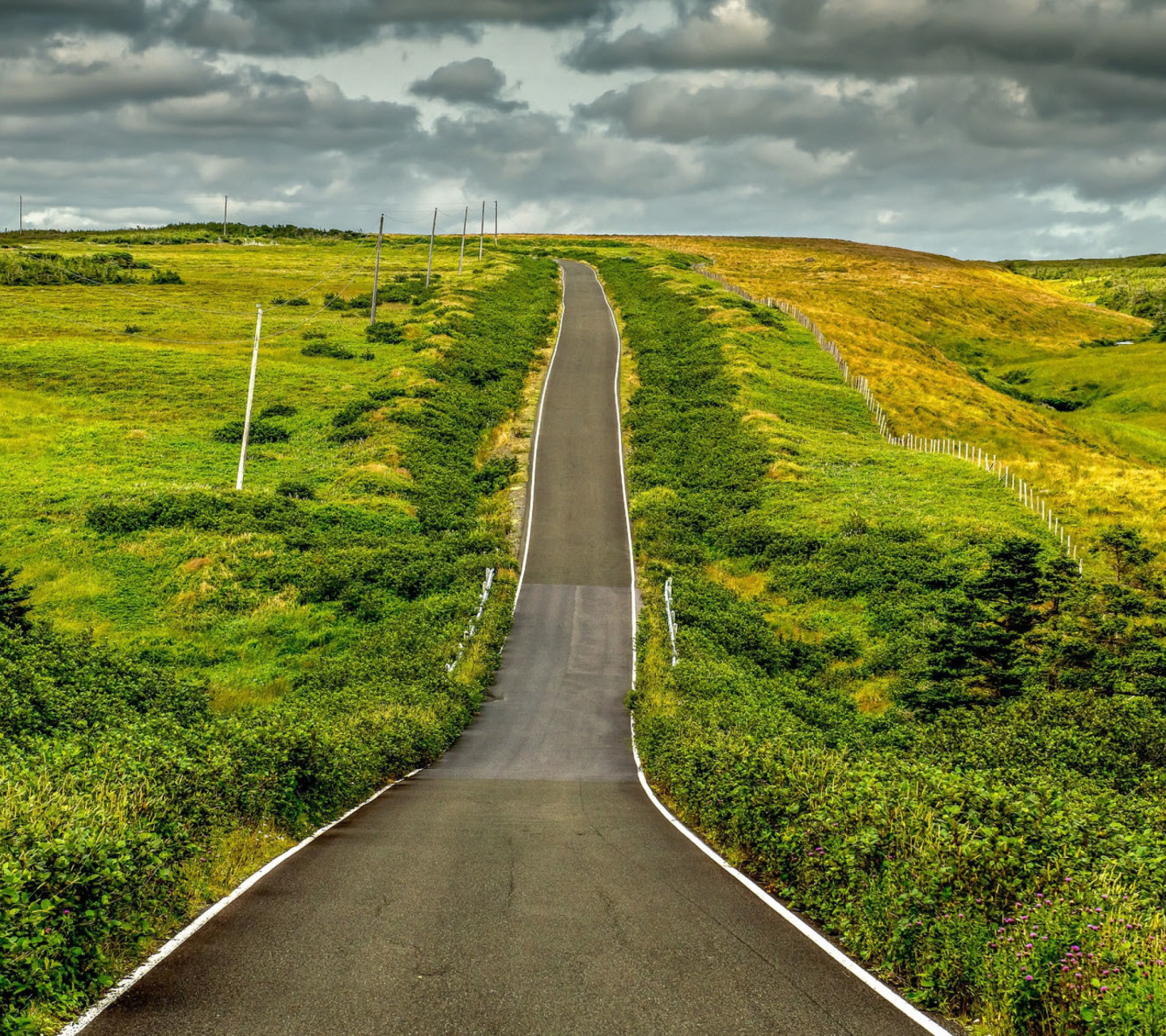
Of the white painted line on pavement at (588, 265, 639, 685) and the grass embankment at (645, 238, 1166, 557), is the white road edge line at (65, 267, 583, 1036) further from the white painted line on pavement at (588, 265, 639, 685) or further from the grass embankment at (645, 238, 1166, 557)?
the grass embankment at (645, 238, 1166, 557)

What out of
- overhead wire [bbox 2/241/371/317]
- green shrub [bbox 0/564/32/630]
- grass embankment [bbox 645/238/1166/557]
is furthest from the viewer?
overhead wire [bbox 2/241/371/317]

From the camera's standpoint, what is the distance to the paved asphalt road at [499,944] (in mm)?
6980

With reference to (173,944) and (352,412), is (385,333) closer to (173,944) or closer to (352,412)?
Result: (352,412)

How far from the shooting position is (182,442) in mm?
51000

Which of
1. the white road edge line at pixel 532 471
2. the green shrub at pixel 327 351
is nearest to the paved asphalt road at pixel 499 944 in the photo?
the white road edge line at pixel 532 471

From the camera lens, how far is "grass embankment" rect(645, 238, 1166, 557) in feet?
166

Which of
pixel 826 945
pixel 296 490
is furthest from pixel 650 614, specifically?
pixel 826 945

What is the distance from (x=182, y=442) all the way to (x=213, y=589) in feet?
67.7

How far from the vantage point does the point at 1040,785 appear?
35.1 ft

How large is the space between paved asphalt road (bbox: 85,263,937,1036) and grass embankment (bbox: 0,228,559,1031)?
0.77 meters

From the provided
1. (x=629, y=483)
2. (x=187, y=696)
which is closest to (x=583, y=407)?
(x=629, y=483)

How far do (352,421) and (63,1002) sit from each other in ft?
163

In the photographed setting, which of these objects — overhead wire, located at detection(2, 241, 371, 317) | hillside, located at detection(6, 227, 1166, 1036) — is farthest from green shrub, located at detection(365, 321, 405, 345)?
overhead wire, located at detection(2, 241, 371, 317)

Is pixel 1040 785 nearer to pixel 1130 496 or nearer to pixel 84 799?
pixel 84 799
